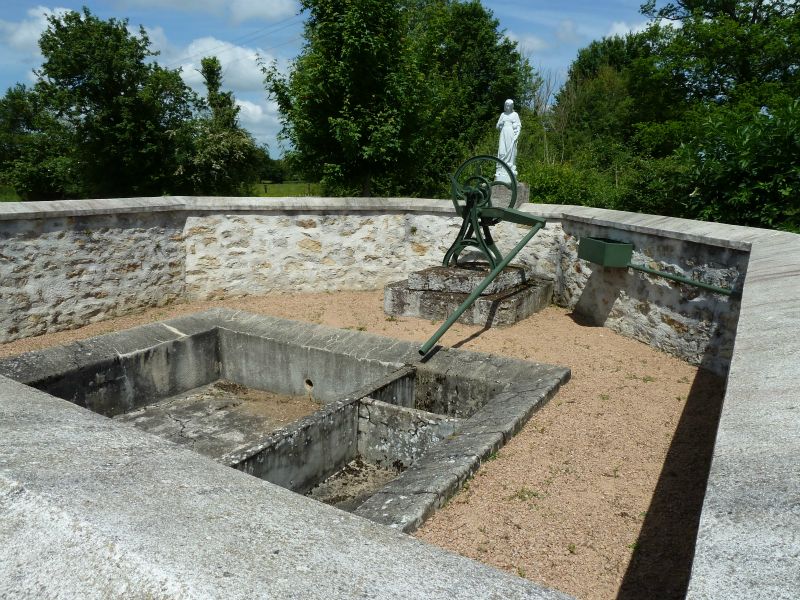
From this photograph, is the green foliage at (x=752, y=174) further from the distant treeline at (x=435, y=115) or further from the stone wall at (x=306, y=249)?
the stone wall at (x=306, y=249)

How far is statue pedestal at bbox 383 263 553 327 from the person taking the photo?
19.7 feet

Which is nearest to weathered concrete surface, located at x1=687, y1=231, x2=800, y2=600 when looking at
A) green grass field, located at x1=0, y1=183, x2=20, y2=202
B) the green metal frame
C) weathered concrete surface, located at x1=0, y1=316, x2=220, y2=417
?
weathered concrete surface, located at x1=0, y1=316, x2=220, y2=417

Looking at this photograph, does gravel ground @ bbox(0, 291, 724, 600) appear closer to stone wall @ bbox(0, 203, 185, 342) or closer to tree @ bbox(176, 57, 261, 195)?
stone wall @ bbox(0, 203, 185, 342)

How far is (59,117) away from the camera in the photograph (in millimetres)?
16812

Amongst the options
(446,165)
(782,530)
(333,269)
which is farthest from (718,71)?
(782,530)

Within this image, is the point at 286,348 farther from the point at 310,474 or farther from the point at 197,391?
the point at 310,474

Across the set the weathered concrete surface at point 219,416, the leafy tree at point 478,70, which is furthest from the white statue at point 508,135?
the leafy tree at point 478,70

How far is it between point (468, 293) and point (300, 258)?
2312 millimetres

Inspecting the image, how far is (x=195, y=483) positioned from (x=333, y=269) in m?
6.38

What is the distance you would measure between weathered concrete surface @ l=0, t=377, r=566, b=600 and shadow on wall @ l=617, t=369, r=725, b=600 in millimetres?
938

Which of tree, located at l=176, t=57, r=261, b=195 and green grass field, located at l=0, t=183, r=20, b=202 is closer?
tree, located at l=176, t=57, r=261, b=195

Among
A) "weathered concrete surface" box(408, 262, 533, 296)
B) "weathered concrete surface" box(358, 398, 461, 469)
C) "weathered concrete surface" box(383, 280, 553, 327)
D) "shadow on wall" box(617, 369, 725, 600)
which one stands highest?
"weathered concrete surface" box(408, 262, 533, 296)

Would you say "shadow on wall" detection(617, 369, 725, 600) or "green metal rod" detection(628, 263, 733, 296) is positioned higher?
"green metal rod" detection(628, 263, 733, 296)

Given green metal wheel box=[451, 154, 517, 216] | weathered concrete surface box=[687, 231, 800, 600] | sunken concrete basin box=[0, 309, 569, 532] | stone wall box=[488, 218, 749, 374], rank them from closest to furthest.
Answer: weathered concrete surface box=[687, 231, 800, 600]
sunken concrete basin box=[0, 309, 569, 532]
stone wall box=[488, 218, 749, 374]
green metal wheel box=[451, 154, 517, 216]
